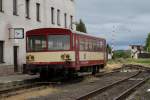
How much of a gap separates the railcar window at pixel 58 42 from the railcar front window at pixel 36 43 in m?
0.37

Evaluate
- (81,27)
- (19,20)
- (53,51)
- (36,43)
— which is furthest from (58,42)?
(81,27)

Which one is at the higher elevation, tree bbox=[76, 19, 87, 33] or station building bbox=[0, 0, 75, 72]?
tree bbox=[76, 19, 87, 33]

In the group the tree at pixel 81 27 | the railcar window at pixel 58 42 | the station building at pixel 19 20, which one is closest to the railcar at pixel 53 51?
the railcar window at pixel 58 42

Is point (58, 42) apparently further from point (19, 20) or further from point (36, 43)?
point (19, 20)

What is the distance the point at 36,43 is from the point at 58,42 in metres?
1.33

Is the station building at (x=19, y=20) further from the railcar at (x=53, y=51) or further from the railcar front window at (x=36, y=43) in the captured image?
the railcar at (x=53, y=51)

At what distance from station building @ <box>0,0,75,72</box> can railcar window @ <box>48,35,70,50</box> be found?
8.27 meters

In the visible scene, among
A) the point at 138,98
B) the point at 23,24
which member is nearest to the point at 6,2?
the point at 23,24

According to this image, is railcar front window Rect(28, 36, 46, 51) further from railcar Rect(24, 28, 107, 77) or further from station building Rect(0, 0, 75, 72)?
station building Rect(0, 0, 75, 72)

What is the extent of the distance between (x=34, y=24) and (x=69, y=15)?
13883 millimetres

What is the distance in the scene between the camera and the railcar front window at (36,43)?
92.6 feet

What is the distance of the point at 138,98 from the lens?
62.7 feet

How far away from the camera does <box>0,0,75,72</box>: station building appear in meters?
36.2

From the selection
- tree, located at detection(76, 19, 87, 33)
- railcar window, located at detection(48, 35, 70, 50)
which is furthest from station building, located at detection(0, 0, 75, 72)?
tree, located at detection(76, 19, 87, 33)
